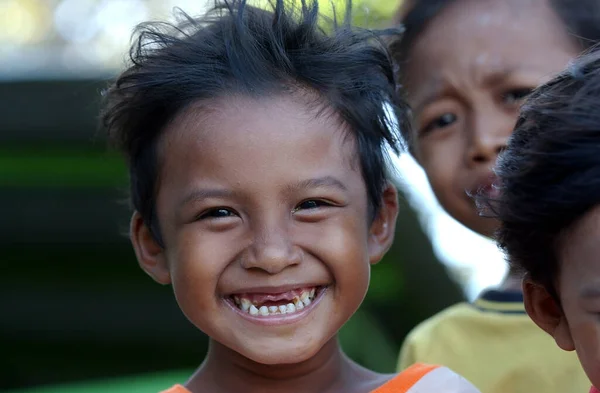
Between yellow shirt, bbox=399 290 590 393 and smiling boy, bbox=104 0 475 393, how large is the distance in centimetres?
48

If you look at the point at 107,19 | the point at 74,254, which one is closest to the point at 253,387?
the point at 74,254

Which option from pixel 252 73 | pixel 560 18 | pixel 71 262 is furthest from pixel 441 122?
pixel 71 262

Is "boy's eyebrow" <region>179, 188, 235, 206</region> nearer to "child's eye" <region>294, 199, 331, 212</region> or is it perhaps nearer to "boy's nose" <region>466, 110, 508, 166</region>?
"child's eye" <region>294, 199, 331, 212</region>

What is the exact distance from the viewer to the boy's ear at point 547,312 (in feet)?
6.46

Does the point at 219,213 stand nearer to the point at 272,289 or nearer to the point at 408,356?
the point at 272,289

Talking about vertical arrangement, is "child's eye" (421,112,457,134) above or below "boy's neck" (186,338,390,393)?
above

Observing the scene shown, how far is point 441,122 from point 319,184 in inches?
29.7

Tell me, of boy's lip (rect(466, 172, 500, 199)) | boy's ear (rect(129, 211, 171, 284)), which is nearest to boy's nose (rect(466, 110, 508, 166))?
boy's lip (rect(466, 172, 500, 199))

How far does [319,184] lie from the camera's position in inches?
84.6

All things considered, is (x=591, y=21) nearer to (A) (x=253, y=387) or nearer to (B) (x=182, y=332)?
(A) (x=253, y=387)

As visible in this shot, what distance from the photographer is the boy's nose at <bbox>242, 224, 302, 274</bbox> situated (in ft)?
6.79

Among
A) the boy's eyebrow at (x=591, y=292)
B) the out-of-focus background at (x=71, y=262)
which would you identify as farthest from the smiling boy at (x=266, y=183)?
the out-of-focus background at (x=71, y=262)

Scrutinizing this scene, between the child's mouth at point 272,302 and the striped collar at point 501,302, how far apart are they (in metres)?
0.90

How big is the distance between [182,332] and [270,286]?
318cm
